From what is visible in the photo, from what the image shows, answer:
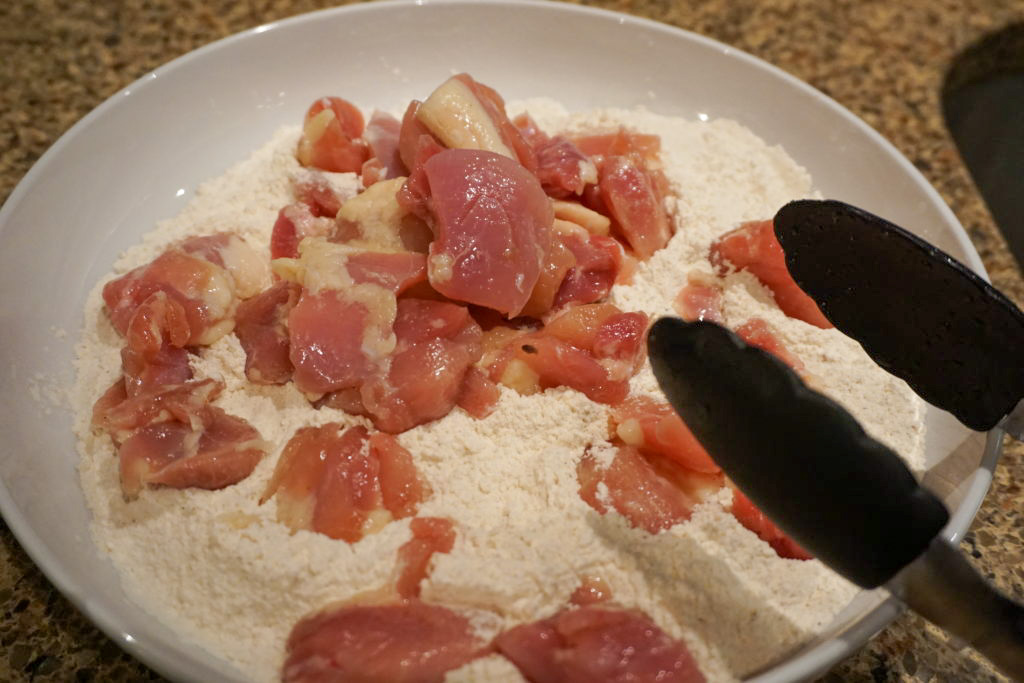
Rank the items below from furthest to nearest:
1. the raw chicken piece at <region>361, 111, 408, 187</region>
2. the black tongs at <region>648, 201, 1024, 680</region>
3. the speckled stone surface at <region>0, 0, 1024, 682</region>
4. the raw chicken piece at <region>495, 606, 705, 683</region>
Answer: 1. the speckled stone surface at <region>0, 0, 1024, 682</region>
2. the raw chicken piece at <region>361, 111, 408, 187</region>
3. the raw chicken piece at <region>495, 606, 705, 683</region>
4. the black tongs at <region>648, 201, 1024, 680</region>

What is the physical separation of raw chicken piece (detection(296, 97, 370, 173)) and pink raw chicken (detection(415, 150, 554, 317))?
1.29 ft

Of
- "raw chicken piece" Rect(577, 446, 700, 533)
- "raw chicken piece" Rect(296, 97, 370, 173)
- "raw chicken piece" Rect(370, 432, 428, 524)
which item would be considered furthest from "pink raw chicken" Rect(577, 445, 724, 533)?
"raw chicken piece" Rect(296, 97, 370, 173)

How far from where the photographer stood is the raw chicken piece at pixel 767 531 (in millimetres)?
1146

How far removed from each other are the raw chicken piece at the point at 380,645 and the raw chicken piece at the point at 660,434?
40 centimetres

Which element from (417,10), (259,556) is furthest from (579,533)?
(417,10)

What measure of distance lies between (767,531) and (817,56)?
5.76 feet

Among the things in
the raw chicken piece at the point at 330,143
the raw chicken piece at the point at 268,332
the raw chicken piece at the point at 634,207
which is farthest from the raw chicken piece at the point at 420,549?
the raw chicken piece at the point at 330,143

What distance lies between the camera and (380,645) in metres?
1.02

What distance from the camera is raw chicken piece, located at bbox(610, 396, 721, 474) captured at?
1193mm

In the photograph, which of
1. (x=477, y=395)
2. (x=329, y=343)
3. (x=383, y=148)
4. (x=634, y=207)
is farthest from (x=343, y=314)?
(x=634, y=207)

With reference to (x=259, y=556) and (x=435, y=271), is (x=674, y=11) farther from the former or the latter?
(x=259, y=556)

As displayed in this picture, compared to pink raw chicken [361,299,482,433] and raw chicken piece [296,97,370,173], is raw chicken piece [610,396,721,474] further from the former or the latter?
raw chicken piece [296,97,370,173]

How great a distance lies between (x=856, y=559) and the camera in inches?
34.0

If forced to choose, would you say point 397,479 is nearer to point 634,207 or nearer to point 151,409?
point 151,409
